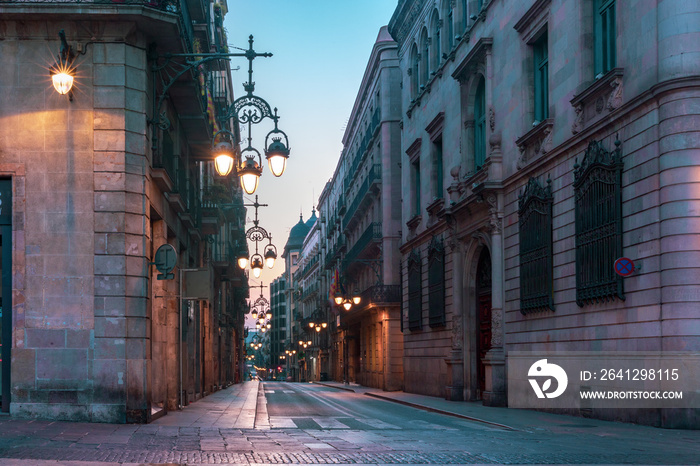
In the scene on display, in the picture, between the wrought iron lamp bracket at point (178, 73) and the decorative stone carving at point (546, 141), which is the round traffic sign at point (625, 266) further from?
the wrought iron lamp bracket at point (178, 73)

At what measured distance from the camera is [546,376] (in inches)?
820

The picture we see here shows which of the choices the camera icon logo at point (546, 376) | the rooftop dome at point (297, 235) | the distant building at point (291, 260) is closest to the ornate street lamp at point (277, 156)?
the camera icon logo at point (546, 376)

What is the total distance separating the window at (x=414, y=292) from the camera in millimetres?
34128

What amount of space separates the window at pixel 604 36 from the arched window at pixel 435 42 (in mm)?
13675

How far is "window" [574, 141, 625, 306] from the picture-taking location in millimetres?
16703

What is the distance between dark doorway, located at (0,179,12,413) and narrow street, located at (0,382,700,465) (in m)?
1.00

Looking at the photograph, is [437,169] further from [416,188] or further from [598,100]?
[598,100]

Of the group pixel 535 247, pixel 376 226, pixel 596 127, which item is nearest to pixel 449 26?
pixel 535 247

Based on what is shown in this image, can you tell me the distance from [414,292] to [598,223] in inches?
702

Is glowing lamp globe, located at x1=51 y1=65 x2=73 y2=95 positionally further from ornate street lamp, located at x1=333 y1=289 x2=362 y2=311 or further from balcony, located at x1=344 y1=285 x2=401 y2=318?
balcony, located at x1=344 y1=285 x2=401 y2=318

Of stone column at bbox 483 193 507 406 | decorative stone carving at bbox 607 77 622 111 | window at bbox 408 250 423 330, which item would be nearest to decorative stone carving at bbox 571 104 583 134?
decorative stone carving at bbox 607 77 622 111

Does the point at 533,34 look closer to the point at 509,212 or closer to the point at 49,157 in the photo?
the point at 509,212

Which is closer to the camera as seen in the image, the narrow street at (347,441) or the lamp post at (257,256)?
the narrow street at (347,441)

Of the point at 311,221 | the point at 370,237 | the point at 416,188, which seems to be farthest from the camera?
the point at 311,221
